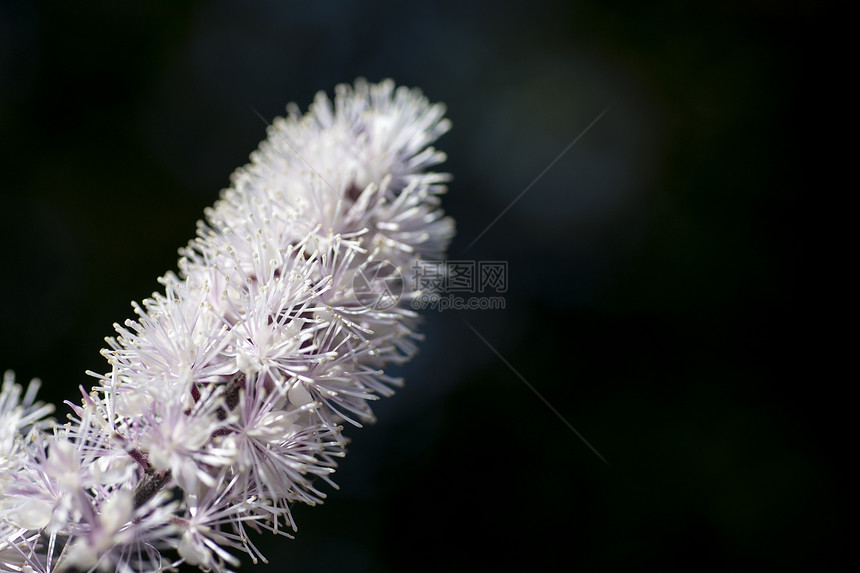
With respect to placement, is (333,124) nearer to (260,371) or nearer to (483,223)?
(260,371)

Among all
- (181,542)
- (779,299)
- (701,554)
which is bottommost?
(181,542)

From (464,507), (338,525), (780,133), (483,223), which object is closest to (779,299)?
(780,133)

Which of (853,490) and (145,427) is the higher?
(853,490)

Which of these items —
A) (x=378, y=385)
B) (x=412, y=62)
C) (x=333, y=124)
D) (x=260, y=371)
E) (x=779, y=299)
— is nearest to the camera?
(x=260, y=371)

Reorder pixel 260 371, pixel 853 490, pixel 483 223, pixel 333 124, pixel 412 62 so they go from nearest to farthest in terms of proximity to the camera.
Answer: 1. pixel 260 371
2. pixel 333 124
3. pixel 853 490
4. pixel 483 223
5. pixel 412 62

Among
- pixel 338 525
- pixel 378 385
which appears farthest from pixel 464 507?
pixel 378 385

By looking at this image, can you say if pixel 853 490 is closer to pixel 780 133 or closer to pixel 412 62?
pixel 780 133

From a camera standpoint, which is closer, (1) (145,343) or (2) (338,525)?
(1) (145,343)
